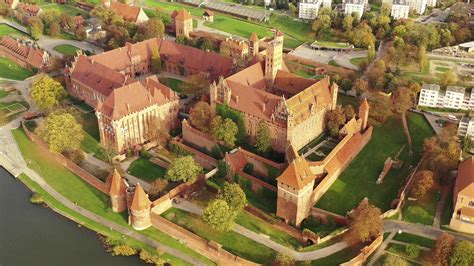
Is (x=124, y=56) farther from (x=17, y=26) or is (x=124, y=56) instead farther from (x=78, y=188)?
(x=17, y=26)

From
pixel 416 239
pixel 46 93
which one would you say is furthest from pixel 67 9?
pixel 416 239

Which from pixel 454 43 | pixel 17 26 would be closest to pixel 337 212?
Answer: pixel 454 43

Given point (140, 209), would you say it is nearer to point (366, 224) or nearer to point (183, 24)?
point (366, 224)

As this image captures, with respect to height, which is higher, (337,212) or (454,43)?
(454,43)

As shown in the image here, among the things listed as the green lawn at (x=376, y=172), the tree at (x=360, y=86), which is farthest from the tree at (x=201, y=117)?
the tree at (x=360, y=86)

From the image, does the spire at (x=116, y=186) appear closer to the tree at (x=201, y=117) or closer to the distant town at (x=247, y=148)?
the distant town at (x=247, y=148)

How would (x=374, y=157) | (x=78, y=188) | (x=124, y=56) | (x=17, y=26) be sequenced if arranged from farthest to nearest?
(x=17, y=26), (x=124, y=56), (x=374, y=157), (x=78, y=188)
